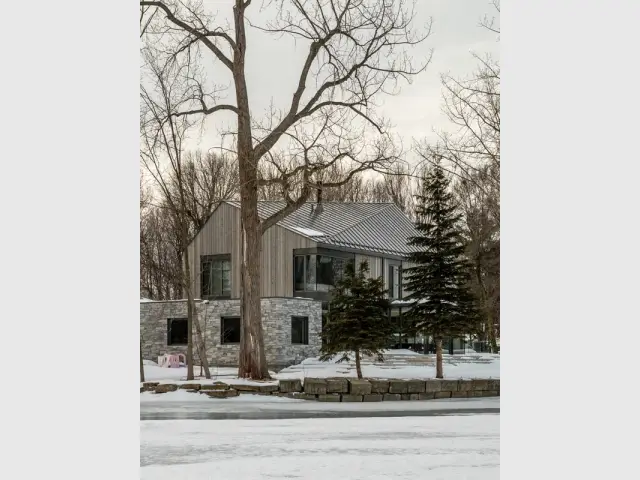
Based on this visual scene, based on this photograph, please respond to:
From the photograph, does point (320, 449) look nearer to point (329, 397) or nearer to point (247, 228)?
point (329, 397)

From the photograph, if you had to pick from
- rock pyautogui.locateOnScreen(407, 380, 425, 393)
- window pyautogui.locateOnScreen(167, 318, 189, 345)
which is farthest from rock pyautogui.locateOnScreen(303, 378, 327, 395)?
window pyautogui.locateOnScreen(167, 318, 189, 345)

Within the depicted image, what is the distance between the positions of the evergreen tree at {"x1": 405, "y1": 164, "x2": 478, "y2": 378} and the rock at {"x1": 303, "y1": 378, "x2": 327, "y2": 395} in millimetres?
2312

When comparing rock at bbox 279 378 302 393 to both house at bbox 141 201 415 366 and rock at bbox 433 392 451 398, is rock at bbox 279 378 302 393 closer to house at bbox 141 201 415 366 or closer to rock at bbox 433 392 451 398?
rock at bbox 433 392 451 398

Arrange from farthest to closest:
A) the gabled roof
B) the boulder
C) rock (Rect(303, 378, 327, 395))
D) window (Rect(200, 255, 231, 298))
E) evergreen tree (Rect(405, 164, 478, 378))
→ window (Rect(200, 255, 231, 298)) → the gabled roof → evergreen tree (Rect(405, 164, 478, 378)) → the boulder → rock (Rect(303, 378, 327, 395))

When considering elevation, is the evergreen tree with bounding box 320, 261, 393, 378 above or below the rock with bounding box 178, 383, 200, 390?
above

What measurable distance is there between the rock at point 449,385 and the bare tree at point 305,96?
3.40 metres

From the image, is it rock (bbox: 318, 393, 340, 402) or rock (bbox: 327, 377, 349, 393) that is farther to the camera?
rock (bbox: 327, 377, 349, 393)

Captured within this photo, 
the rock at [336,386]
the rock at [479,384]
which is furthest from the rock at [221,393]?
the rock at [479,384]

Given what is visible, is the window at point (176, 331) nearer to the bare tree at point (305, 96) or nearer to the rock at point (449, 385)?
the bare tree at point (305, 96)

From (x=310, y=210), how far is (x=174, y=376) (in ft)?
14.4

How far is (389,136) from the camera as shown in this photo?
56.5ft

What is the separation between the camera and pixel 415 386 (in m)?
15.4

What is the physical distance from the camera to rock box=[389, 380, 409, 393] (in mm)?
15250
